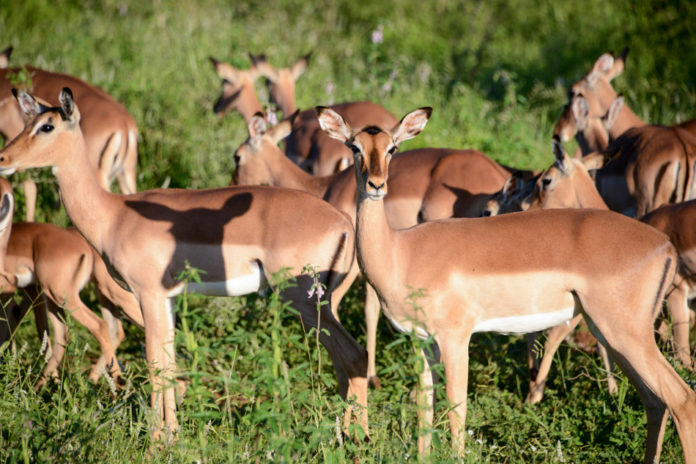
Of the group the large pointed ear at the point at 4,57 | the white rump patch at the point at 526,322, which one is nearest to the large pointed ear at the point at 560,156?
the white rump patch at the point at 526,322

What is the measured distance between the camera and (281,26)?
12734 mm

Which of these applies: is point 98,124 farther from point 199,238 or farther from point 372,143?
point 372,143

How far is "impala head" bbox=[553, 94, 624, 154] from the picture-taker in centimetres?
698

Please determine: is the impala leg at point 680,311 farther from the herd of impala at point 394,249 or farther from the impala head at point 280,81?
the impala head at point 280,81

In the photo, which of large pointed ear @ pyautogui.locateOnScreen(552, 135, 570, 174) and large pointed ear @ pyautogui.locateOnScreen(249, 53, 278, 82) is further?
large pointed ear @ pyautogui.locateOnScreen(249, 53, 278, 82)

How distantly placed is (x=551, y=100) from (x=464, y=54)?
1.70m

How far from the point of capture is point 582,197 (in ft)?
17.7

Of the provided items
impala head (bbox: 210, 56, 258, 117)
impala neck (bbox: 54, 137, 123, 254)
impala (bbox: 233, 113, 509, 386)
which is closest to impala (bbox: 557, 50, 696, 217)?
A: impala (bbox: 233, 113, 509, 386)

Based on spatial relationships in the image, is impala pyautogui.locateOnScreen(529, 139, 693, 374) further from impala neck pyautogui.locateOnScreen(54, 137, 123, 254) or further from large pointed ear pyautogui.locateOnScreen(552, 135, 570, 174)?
impala neck pyautogui.locateOnScreen(54, 137, 123, 254)

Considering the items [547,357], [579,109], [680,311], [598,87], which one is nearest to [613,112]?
[579,109]

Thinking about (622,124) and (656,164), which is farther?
(622,124)

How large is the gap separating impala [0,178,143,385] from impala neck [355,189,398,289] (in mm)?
1897

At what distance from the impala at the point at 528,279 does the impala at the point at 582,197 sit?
1029 mm

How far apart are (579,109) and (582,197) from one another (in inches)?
70.0
